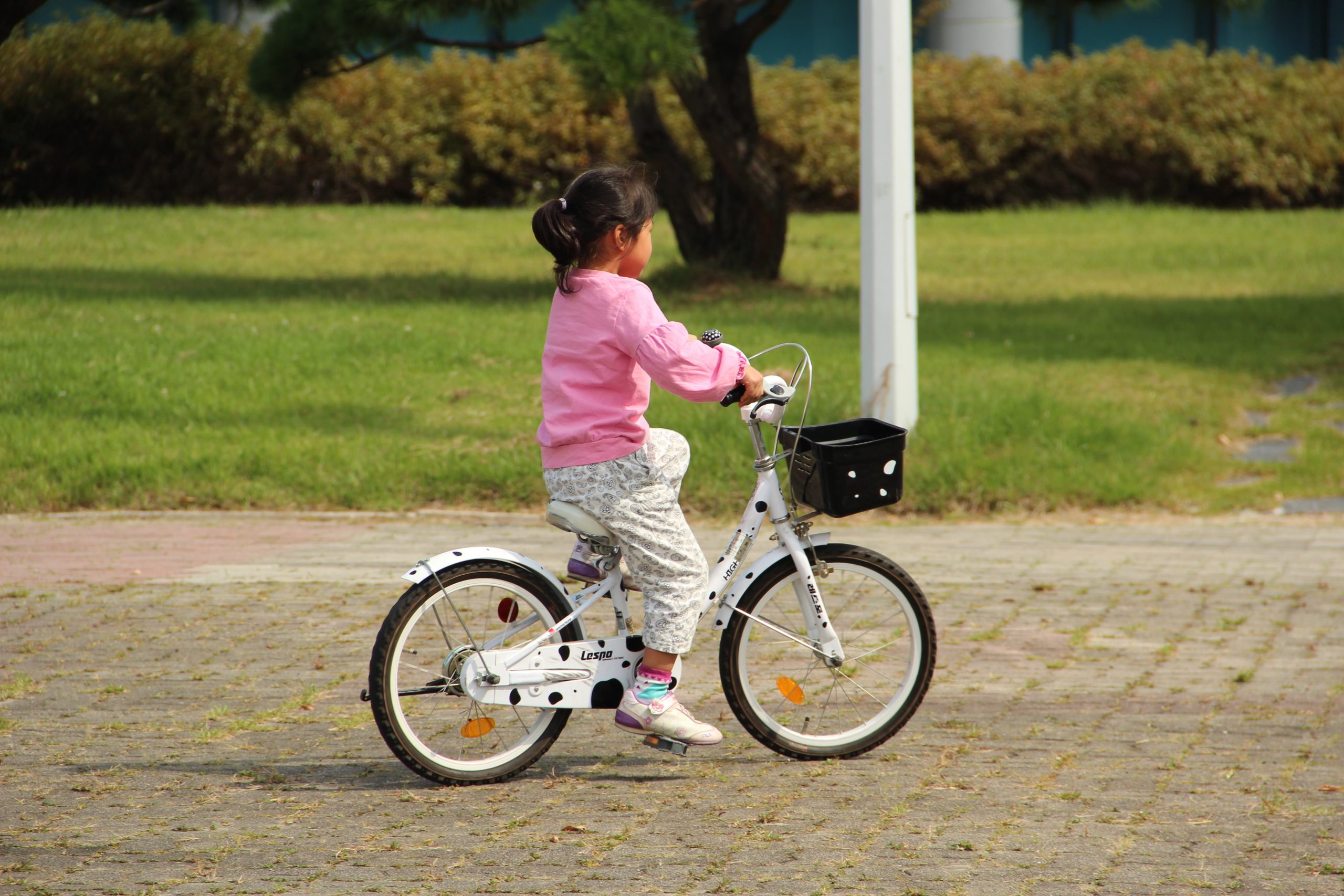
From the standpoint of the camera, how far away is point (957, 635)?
5.87m

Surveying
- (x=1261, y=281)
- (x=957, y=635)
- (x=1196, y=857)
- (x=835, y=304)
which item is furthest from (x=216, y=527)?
(x=1261, y=281)

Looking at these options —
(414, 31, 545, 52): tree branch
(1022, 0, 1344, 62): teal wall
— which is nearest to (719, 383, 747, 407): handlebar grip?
(414, 31, 545, 52): tree branch

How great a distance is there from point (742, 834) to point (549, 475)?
1091 mm

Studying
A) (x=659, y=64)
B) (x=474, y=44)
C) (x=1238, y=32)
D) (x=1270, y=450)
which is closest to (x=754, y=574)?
(x=1270, y=450)

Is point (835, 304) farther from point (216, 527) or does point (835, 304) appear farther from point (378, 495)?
point (216, 527)

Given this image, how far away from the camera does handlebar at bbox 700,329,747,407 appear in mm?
3945

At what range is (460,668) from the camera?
4.20 meters

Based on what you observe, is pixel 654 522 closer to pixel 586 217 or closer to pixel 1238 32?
pixel 586 217

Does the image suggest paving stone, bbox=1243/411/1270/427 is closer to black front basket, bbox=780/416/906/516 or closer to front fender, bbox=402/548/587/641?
black front basket, bbox=780/416/906/516

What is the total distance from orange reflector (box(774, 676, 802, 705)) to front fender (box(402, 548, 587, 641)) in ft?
2.10

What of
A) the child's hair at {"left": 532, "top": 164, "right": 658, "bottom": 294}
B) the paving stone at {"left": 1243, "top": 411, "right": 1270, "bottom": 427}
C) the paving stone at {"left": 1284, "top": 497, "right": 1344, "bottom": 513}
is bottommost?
the paving stone at {"left": 1284, "top": 497, "right": 1344, "bottom": 513}

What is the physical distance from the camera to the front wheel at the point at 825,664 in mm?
4367

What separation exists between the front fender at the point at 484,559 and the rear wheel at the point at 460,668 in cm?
1

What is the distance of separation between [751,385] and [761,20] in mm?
10773
